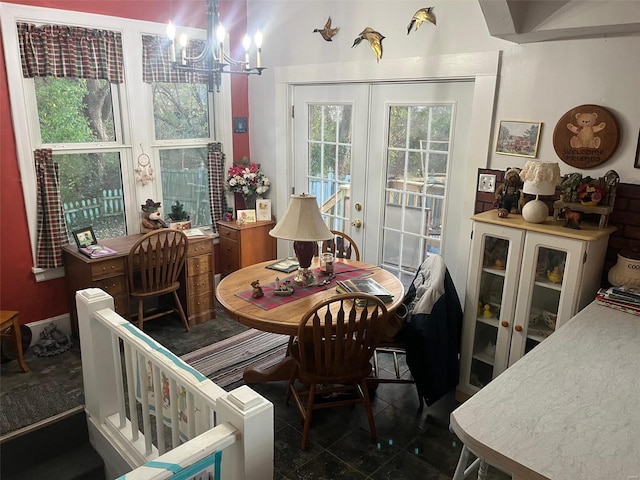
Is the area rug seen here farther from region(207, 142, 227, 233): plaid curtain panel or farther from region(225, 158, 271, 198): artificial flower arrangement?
region(225, 158, 271, 198): artificial flower arrangement

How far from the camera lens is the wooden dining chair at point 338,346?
7.71ft

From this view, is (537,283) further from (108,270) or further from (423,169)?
(108,270)

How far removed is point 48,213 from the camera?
3.47 meters

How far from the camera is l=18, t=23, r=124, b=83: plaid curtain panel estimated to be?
3.27m

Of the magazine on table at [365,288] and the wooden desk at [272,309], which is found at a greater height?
the magazine on table at [365,288]

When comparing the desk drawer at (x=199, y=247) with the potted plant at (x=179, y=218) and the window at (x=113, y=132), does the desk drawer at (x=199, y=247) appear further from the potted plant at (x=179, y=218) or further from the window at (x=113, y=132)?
the window at (x=113, y=132)

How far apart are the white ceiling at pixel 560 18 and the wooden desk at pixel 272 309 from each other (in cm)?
149

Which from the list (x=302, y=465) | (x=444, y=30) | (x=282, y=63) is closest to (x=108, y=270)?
(x=302, y=465)

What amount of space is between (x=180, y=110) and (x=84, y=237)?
1.40 meters

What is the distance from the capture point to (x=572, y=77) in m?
2.59

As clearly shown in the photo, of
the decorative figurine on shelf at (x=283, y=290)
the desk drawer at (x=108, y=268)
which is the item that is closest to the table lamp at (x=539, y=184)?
the decorative figurine on shelf at (x=283, y=290)

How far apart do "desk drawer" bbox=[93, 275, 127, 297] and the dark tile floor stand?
539 mm

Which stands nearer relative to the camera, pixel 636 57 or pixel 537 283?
pixel 636 57

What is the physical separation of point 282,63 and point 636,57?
2.71m
